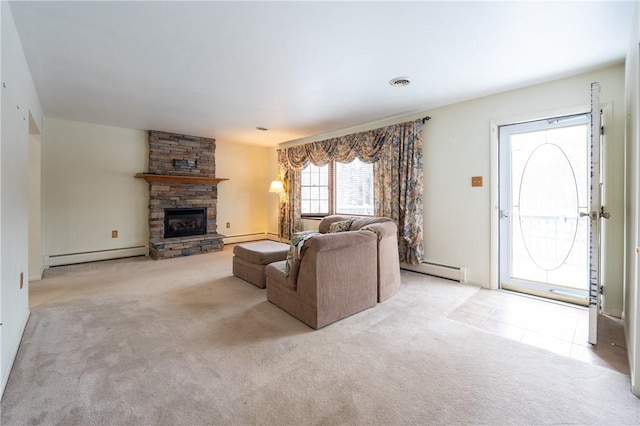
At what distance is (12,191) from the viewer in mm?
2008

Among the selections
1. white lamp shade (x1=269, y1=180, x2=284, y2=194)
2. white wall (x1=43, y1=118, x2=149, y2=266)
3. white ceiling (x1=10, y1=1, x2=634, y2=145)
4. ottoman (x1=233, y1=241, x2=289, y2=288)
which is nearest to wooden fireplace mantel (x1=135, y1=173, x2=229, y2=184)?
white wall (x1=43, y1=118, x2=149, y2=266)

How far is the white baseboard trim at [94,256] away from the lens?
4.53m

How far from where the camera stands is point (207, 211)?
6.04 m

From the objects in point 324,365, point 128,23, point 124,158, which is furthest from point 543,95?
point 124,158

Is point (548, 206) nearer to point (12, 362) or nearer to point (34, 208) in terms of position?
point (12, 362)

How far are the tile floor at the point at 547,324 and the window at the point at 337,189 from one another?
2.42m

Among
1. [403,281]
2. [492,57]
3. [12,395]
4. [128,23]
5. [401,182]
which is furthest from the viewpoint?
[401,182]

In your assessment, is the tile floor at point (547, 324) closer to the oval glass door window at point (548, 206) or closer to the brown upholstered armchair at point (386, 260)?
the oval glass door window at point (548, 206)

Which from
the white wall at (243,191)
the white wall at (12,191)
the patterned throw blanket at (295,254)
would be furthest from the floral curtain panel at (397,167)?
the white wall at (12,191)

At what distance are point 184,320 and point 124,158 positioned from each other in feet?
13.3

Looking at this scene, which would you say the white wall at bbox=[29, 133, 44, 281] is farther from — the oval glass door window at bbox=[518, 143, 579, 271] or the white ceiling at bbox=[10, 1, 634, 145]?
the oval glass door window at bbox=[518, 143, 579, 271]

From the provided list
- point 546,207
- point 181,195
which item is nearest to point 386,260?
point 546,207

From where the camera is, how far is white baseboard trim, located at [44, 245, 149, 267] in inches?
178

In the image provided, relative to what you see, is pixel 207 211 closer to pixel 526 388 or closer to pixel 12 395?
pixel 12 395
